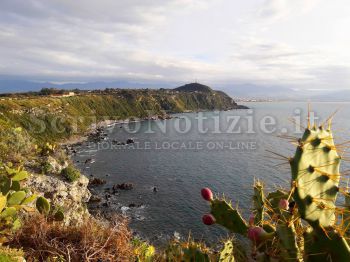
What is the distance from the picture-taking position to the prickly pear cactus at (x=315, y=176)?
3965 millimetres

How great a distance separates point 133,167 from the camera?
71.5m

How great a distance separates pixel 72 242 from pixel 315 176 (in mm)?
9055

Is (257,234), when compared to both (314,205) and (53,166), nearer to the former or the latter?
(314,205)

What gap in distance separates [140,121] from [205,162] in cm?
9127

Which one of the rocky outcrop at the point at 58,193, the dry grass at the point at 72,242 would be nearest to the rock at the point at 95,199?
the rocky outcrop at the point at 58,193

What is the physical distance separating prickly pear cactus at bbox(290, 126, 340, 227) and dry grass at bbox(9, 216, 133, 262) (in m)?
7.39

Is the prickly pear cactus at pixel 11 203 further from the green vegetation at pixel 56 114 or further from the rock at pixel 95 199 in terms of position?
the rock at pixel 95 199

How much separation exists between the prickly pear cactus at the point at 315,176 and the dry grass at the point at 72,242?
7390 mm

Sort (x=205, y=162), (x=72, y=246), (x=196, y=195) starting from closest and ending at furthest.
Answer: (x=72, y=246) → (x=196, y=195) → (x=205, y=162)

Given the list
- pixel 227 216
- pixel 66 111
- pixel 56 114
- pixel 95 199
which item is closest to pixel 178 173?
pixel 95 199

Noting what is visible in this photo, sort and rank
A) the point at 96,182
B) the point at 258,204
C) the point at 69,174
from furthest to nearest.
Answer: the point at 96,182 → the point at 69,174 → the point at 258,204

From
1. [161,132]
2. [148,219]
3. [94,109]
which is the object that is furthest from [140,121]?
[148,219]

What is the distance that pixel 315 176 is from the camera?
4.04 metres

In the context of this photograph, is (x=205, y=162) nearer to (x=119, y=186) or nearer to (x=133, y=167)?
(x=133, y=167)
